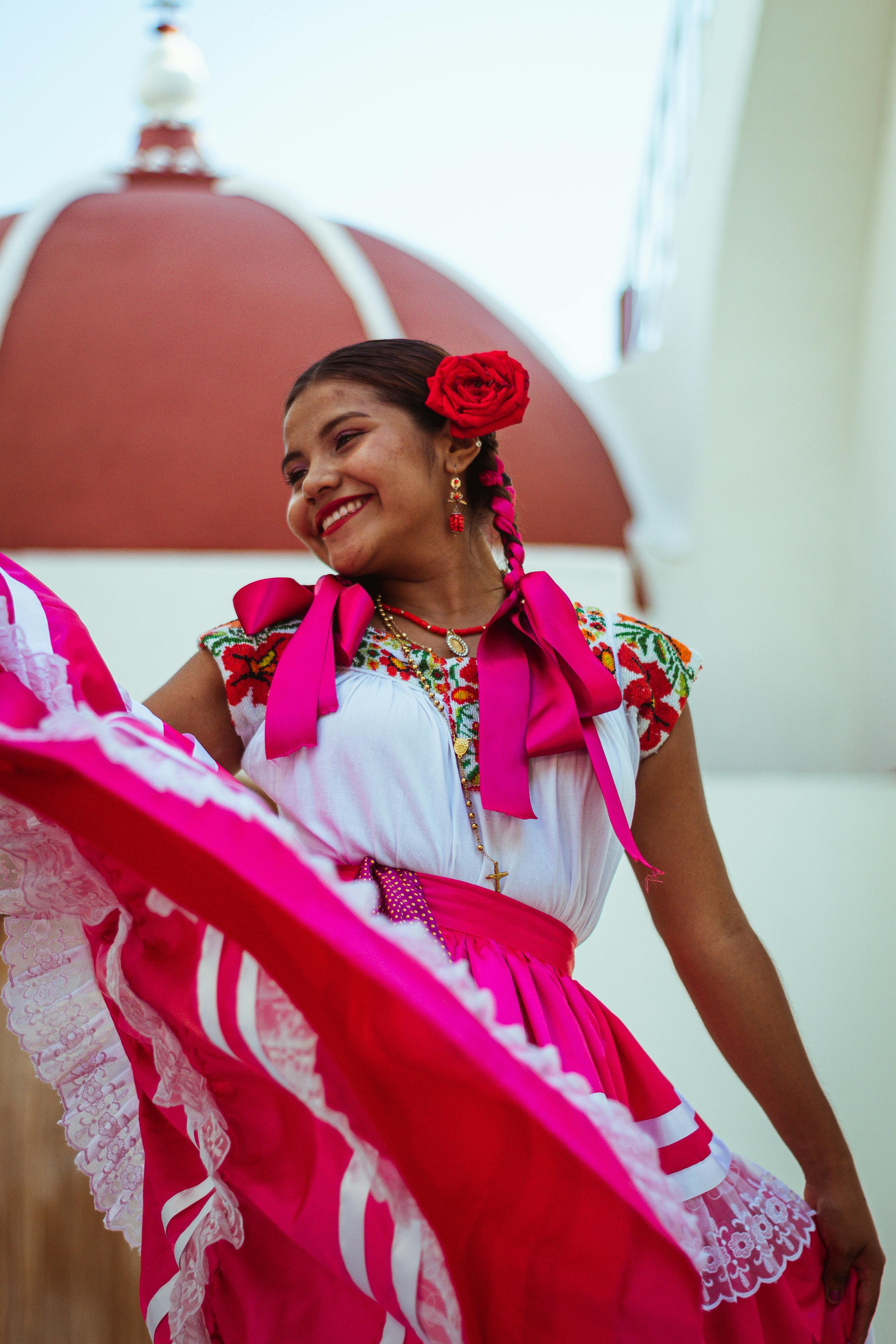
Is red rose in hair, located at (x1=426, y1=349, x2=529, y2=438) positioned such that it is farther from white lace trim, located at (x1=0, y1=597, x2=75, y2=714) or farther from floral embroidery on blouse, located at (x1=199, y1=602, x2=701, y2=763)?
white lace trim, located at (x1=0, y1=597, x2=75, y2=714)

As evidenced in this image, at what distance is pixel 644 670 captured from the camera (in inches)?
58.4

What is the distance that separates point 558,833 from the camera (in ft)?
4.39

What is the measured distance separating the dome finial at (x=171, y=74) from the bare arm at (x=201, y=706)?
7.06 m

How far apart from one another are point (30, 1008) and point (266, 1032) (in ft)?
0.98

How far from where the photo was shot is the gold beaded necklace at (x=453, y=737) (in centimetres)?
129

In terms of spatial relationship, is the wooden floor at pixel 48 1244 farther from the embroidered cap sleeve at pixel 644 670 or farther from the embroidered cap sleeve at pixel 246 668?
the embroidered cap sleeve at pixel 644 670

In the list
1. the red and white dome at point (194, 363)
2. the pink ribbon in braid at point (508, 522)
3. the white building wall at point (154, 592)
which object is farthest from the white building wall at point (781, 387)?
the pink ribbon in braid at point (508, 522)

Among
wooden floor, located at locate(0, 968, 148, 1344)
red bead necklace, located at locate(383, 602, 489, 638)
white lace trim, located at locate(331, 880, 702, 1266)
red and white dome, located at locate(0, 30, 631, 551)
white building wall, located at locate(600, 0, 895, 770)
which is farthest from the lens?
red and white dome, located at locate(0, 30, 631, 551)

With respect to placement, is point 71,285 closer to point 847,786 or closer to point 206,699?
point 847,786

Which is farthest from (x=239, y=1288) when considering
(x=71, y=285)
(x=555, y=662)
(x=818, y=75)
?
(x=71, y=285)

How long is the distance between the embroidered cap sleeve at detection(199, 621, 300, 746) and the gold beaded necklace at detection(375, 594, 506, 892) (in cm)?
13

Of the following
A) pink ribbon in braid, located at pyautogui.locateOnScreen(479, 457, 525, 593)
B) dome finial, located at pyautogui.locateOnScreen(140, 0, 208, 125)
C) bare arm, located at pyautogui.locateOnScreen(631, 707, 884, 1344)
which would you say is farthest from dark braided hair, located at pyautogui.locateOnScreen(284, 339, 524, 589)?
dome finial, located at pyautogui.locateOnScreen(140, 0, 208, 125)

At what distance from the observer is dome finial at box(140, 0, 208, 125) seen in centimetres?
742

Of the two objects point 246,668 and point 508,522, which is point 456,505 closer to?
point 508,522
